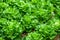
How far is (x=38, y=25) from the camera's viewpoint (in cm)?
387

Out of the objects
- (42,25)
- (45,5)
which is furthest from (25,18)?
(45,5)

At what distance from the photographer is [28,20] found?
381 centimetres

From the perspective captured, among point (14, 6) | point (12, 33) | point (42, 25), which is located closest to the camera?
point (12, 33)

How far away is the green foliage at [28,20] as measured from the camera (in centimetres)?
361

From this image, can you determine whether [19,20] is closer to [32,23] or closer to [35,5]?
[32,23]

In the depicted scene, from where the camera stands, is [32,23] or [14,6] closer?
[32,23]

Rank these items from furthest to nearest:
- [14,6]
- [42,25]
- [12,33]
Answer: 1. [14,6]
2. [42,25]
3. [12,33]


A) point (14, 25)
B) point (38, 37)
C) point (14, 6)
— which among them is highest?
point (14, 6)

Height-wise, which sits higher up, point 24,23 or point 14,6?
point 14,6

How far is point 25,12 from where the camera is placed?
13.3ft

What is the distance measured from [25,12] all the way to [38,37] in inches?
29.2

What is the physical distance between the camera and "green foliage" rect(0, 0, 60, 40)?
11.8ft

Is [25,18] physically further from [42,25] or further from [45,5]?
[45,5]

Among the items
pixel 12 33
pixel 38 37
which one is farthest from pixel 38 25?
pixel 12 33
